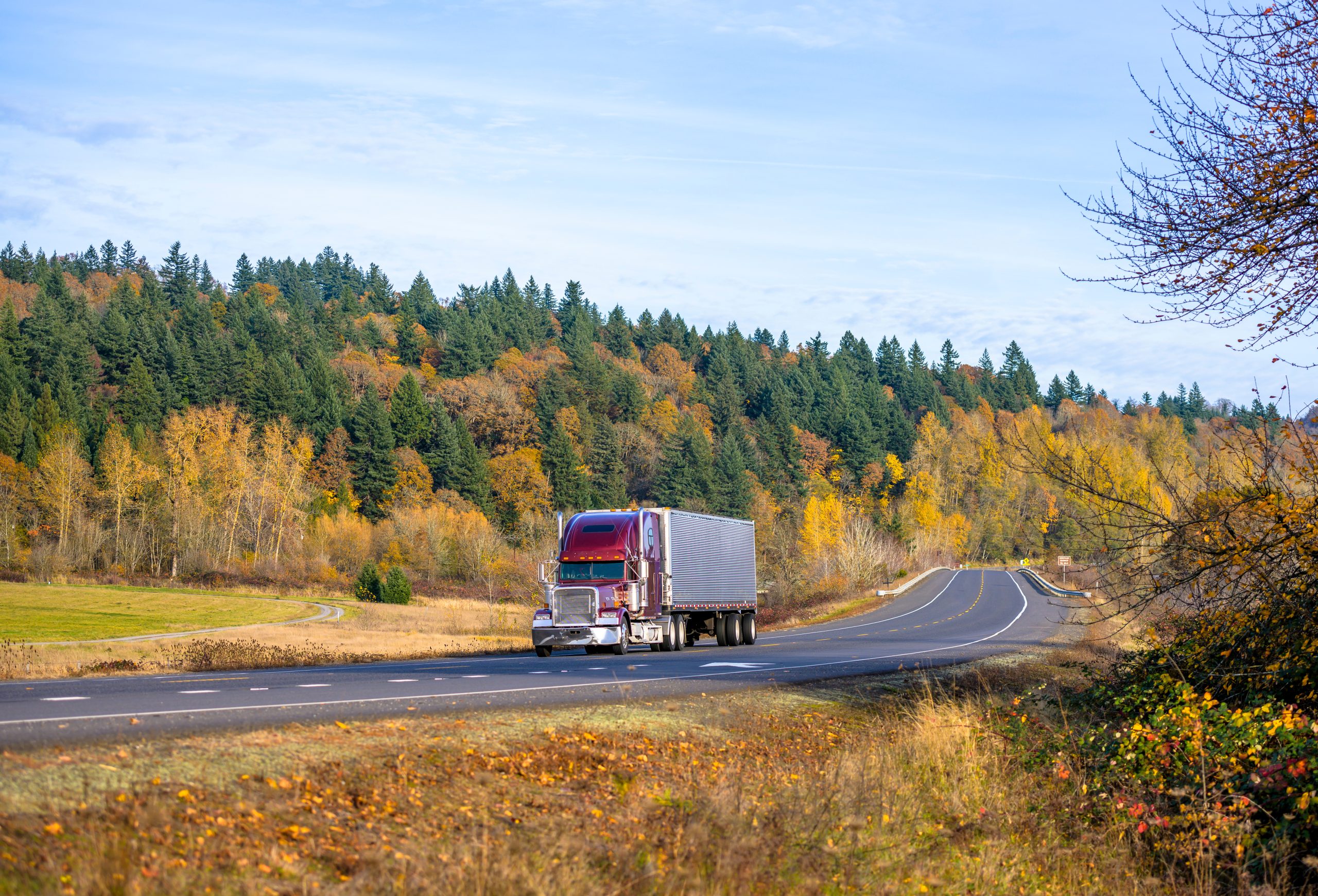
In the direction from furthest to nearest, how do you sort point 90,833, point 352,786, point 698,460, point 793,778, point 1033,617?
point 698,460, point 1033,617, point 793,778, point 352,786, point 90,833

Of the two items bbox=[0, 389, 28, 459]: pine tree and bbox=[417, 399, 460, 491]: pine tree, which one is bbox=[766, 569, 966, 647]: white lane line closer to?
bbox=[417, 399, 460, 491]: pine tree

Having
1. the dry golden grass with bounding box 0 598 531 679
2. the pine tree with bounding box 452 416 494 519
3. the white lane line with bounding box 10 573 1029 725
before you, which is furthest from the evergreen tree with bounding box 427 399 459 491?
the white lane line with bounding box 10 573 1029 725

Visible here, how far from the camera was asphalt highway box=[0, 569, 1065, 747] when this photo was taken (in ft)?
35.9

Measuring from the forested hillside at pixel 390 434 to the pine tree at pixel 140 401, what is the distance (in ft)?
0.70

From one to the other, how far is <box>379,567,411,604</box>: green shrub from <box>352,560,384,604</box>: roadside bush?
48 cm

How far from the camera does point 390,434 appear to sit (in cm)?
10806


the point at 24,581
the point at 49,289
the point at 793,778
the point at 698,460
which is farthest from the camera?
the point at 49,289

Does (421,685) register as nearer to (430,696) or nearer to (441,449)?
(430,696)

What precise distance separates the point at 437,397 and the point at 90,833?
11237cm

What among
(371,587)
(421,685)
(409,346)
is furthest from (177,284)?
(421,685)

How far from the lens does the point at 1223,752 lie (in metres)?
11.4

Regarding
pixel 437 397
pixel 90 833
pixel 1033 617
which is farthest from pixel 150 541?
pixel 90 833

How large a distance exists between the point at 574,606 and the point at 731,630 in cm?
769

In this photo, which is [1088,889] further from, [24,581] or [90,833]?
[24,581]
